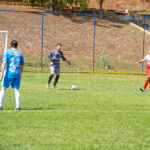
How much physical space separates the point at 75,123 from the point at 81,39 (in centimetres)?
2951

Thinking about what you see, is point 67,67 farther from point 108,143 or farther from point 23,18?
point 108,143

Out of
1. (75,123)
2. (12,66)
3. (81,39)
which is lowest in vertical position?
(75,123)

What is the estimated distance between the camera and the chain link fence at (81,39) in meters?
33.3

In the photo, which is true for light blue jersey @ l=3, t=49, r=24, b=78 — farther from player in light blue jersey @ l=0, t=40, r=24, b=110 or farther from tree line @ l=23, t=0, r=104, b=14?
tree line @ l=23, t=0, r=104, b=14

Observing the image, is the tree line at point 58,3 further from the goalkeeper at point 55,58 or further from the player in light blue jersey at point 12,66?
the player in light blue jersey at point 12,66

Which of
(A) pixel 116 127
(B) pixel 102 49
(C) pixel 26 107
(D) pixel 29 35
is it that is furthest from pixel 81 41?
(A) pixel 116 127

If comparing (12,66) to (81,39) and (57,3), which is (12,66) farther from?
(57,3)

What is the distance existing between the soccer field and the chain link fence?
16.4m

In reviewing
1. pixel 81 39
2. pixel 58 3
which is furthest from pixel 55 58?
pixel 58 3

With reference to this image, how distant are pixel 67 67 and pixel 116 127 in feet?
74.8

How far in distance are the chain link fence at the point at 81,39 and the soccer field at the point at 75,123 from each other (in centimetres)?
1636

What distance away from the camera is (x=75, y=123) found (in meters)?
9.98

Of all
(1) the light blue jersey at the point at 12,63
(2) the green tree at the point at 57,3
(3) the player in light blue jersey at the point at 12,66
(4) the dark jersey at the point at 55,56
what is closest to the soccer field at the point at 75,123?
(3) the player in light blue jersey at the point at 12,66

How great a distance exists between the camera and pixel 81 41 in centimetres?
3881
